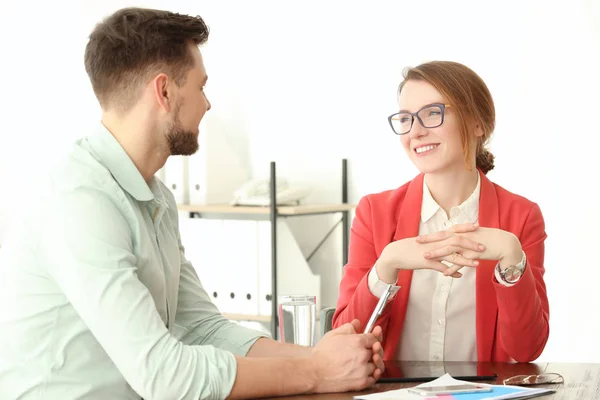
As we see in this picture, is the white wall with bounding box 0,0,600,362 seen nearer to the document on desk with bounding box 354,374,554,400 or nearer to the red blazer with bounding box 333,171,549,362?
the red blazer with bounding box 333,171,549,362

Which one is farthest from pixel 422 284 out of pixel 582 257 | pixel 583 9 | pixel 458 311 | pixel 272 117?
pixel 272 117

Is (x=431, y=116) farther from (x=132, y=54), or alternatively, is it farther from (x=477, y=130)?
(x=132, y=54)

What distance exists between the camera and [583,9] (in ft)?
10.4

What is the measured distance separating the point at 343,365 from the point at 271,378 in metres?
0.13

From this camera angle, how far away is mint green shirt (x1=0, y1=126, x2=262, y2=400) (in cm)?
133

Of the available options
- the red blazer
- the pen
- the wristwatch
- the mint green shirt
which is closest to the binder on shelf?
the red blazer

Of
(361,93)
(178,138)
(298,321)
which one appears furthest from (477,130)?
(361,93)

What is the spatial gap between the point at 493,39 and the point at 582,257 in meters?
0.91

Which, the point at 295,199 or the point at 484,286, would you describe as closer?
the point at 484,286

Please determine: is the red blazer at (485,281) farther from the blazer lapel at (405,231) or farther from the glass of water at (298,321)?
the glass of water at (298,321)

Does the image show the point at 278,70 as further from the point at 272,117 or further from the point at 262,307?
the point at 262,307

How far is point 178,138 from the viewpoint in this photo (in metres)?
1.59

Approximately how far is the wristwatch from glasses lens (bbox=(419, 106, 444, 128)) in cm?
38

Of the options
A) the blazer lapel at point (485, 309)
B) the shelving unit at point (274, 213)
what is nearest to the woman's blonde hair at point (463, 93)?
the blazer lapel at point (485, 309)
